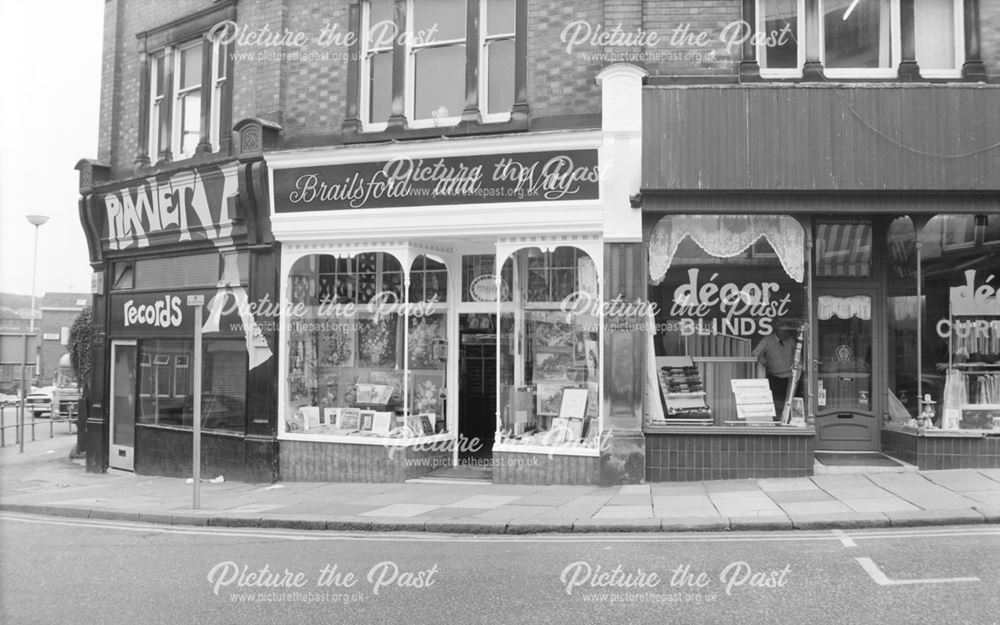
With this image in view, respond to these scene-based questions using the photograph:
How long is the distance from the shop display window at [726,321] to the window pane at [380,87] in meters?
4.76

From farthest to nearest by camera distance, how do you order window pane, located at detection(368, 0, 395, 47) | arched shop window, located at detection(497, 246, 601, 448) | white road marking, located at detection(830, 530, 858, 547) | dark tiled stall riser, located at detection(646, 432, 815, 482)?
window pane, located at detection(368, 0, 395, 47)
arched shop window, located at detection(497, 246, 601, 448)
dark tiled stall riser, located at detection(646, 432, 815, 482)
white road marking, located at detection(830, 530, 858, 547)

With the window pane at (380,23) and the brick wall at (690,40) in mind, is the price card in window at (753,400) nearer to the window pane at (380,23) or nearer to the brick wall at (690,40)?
the brick wall at (690,40)

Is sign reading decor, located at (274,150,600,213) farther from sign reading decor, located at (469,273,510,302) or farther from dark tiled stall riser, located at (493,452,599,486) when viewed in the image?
dark tiled stall riser, located at (493,452,599,486)

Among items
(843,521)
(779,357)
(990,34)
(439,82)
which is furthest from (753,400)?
(439,82)

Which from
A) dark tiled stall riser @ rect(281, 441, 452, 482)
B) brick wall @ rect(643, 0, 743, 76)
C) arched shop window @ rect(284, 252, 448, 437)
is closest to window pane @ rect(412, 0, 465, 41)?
brick wall @ rect(643, 0, 743, 76)

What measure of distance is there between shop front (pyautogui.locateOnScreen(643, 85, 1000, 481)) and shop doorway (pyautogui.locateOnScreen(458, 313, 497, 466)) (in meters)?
2.76

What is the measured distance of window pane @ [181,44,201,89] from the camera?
15445mm

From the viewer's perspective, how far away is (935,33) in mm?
11500

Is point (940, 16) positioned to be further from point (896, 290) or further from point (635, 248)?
point (635, 248)

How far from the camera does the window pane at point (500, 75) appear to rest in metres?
12.6

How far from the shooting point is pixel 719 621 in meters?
5.66

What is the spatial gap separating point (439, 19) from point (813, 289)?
6804 mm

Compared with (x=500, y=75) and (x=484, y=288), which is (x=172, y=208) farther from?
(x=500, y=75)

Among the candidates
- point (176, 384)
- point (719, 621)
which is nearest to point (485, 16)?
point (176, 384)
